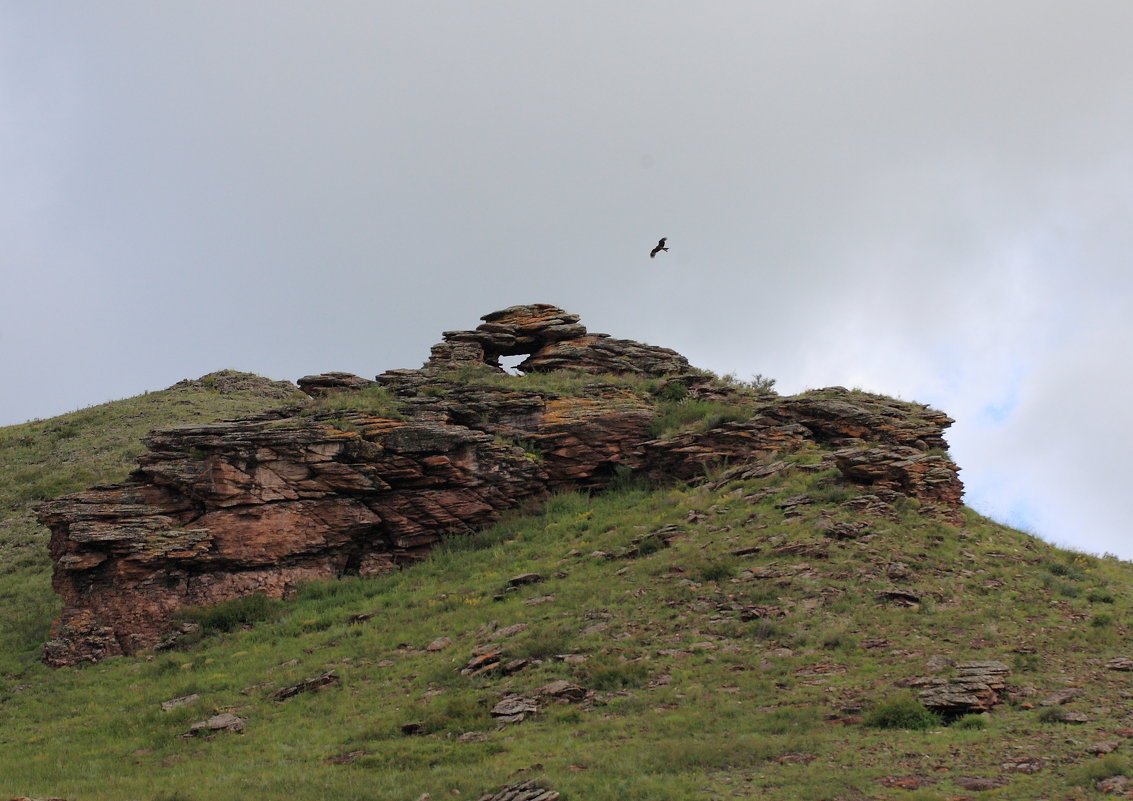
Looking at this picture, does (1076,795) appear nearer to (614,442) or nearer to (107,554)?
(614,442)

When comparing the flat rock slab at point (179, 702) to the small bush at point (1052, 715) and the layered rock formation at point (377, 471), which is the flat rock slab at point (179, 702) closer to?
the layered rock formation at point (377, 471)

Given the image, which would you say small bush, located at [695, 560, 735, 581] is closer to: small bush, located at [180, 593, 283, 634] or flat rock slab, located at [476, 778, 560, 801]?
flat rock slab, located at [476, 778, 560, 801]

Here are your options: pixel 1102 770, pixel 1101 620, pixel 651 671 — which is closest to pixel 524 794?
pixel 651 671

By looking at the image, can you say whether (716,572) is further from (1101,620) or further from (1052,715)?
(1052,715)

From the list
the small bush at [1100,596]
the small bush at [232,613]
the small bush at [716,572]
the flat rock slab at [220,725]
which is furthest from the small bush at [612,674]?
the small bush at [232,613]

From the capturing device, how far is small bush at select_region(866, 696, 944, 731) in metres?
12.4

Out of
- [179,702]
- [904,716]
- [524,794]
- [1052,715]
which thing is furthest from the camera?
[179,702]

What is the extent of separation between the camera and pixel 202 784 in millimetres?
12930

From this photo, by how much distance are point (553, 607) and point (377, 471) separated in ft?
30.8

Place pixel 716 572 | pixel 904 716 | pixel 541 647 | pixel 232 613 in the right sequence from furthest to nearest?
pixel 232 613 → pixel 716 572 → pixel 541 647 → pixel 904 716

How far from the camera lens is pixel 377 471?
26359mm

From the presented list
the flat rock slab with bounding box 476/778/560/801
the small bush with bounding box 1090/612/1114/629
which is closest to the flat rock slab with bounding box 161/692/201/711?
the flat rock slab with bounding box 476/778/560/801

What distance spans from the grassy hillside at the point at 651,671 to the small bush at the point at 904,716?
0.12 feet

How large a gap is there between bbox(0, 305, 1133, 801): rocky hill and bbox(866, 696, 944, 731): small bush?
1.6 inches
